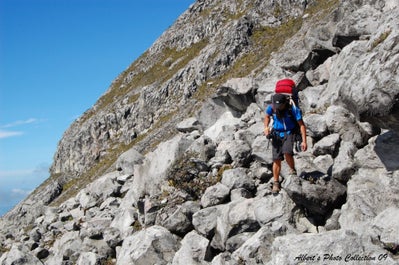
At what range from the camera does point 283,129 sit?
1178 cm

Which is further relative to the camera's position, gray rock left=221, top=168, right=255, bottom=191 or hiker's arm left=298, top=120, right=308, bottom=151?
gray rock left=221, top=168, right=255, bottom=191

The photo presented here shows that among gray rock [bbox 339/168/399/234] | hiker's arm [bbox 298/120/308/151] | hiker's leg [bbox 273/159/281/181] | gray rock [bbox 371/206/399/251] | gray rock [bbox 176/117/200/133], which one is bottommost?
gray rock [bbox 371/206/399/251]

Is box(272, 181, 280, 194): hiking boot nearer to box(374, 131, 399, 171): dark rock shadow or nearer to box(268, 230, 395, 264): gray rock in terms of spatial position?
box(374, 131, 399, 171): dark rock shadow

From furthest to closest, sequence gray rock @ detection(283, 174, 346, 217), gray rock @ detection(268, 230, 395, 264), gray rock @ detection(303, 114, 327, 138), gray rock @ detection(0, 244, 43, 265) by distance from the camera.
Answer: gray rock @ detection(0, 244, 43, 265)
gray rock @ detection(303, 114, 327, 138)
gray rock @ detection(283, 174, 346, 217)
gray rock @ detection(268, 230, 395, 264)

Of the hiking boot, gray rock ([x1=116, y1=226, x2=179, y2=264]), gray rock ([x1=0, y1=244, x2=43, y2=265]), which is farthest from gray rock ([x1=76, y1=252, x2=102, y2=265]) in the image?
the hiking boot

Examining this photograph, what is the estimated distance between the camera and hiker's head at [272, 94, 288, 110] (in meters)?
11.6

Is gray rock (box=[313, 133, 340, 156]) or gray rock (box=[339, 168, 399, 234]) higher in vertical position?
gray rock (box=[313, 133, 340, 156])

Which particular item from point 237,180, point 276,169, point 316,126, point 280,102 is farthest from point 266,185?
point 280,102

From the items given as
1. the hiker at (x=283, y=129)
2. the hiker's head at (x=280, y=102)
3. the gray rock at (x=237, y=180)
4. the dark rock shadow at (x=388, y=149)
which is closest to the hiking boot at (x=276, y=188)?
the hiker at (x=283, y=129)

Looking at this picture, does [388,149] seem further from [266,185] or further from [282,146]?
[266,185]

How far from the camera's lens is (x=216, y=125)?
20641mm

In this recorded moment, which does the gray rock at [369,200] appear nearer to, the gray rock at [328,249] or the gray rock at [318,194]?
the gray rock at [318,194]

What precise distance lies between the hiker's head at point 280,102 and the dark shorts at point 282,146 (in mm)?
885

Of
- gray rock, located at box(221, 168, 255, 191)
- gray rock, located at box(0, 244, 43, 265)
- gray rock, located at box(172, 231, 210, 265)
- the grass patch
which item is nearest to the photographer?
gray rock, located at box(172, 231, 210, 265)
